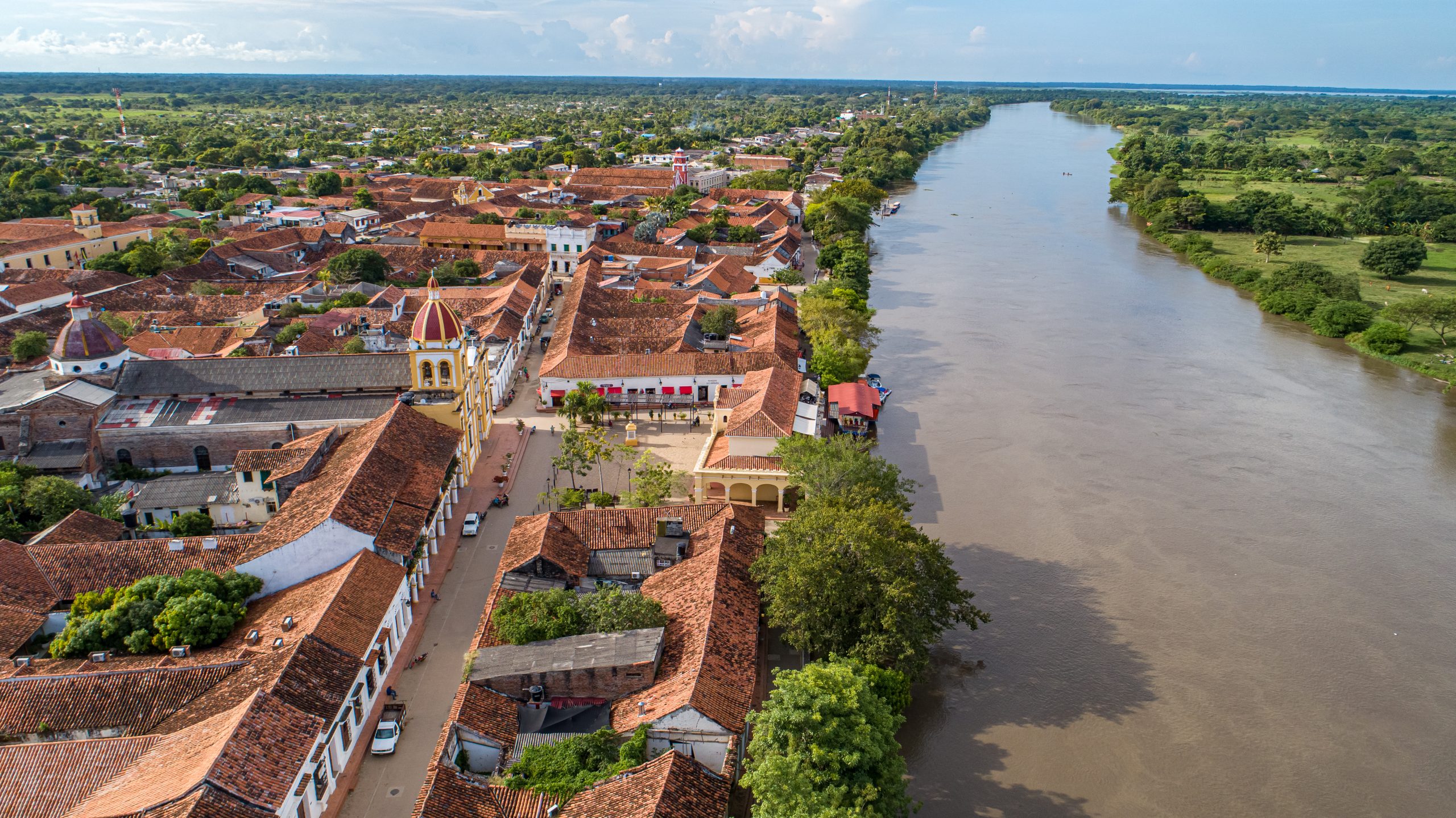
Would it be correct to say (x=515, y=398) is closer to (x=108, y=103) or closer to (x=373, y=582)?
(x=373, y=582)

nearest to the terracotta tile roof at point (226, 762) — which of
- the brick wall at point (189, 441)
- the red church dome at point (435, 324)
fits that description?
the brick wall at point (189, 441)

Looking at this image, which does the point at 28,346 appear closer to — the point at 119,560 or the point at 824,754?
the point at 119,560

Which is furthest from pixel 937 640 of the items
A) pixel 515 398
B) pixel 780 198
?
pixel 780 198

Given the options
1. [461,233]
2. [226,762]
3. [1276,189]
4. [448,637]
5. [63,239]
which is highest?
[1276,189]

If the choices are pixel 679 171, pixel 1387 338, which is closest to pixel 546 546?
pixel 1387 338

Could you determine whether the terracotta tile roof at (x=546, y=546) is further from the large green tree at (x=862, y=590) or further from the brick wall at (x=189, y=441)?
the brick wall at (x=189, y=441)

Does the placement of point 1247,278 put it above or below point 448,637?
above
